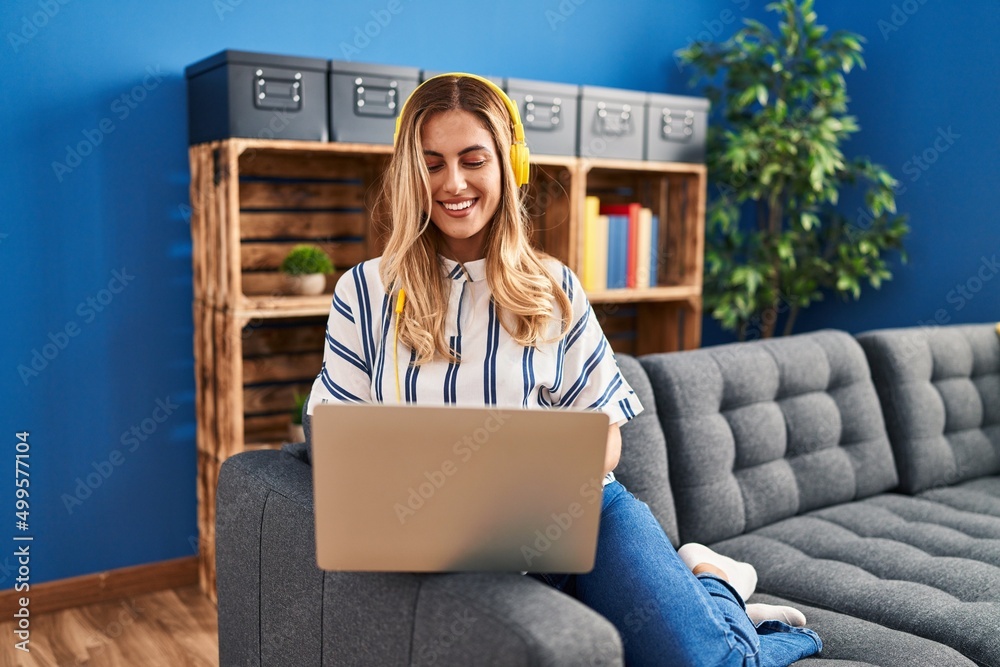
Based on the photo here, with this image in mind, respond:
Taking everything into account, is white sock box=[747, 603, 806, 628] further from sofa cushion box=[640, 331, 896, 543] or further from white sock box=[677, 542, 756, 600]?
sofa cushion box=[640, 331, 896, 543]

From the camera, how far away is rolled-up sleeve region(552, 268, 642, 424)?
1.56m

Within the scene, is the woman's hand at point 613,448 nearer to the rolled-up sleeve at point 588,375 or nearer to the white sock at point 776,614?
the rolled-up sleeve at point 588,375

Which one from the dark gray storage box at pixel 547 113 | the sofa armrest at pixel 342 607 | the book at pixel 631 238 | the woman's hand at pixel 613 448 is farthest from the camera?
the book at pixel 631 238

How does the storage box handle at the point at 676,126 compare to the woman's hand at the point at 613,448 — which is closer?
the woman's hand at the point at 613,448

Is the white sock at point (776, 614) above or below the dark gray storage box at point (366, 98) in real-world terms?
below

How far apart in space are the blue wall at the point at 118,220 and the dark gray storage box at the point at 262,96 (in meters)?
0.21

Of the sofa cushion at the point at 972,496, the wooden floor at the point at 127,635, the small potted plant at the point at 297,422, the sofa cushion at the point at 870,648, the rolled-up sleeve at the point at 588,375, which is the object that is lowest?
the wooden floor at the point at 127,635

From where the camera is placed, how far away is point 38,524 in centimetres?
254

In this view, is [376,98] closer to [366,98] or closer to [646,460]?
[366,98]

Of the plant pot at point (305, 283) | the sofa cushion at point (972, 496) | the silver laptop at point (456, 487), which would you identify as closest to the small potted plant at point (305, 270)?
the plant pot at point (305, 283)

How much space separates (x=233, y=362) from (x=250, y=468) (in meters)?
0.89

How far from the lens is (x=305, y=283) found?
2631mm

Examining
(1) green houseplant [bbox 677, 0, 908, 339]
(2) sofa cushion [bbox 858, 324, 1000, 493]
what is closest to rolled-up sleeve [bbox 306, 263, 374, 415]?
(2) sofa cushion [bbox 858, 324, 1000, 493]

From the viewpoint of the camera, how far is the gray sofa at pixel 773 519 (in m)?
1.16
